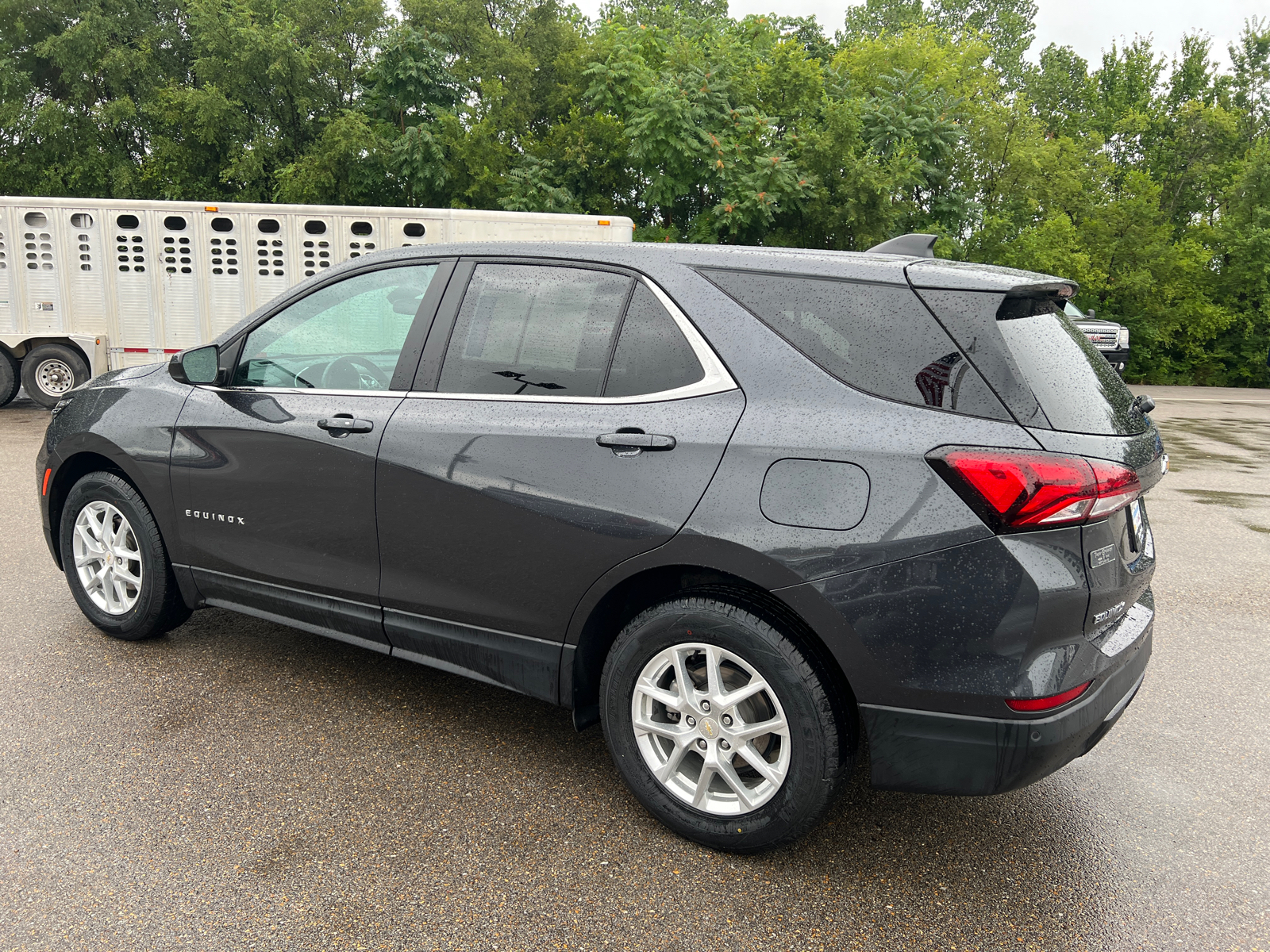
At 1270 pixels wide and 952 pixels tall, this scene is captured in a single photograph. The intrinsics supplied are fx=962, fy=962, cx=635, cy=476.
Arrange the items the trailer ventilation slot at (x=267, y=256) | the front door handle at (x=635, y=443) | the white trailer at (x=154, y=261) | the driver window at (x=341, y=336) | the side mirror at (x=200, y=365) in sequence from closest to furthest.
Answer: the front door handle at (x=635, y=443) < the driver window at (x=341, y=336) < the side mirror at (x=200, y=365) < the white trailer at (x=154, y=261) < the trailer ventilation slot at (x=267, y=256)

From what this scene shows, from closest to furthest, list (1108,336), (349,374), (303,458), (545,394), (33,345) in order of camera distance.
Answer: (545,394) → (303,458) → (349,374) → (33,345) → (1108,336)

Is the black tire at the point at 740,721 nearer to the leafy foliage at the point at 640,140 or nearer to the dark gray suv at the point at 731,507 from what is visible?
the dark gray suv at the point at 731,507

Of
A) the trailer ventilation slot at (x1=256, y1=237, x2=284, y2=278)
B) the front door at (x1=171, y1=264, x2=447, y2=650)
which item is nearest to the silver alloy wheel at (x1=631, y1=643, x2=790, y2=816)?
the front door at (x1=171, y1=264, x2=447, y2=650)

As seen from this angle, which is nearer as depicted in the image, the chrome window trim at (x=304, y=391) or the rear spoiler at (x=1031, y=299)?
the rear spoiler at (x=1031, y=299)

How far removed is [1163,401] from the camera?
1941 centimetres

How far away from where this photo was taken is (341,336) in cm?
362

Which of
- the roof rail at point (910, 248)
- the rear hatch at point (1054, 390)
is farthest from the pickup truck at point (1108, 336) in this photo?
the rear hatch at point (1054, 390)

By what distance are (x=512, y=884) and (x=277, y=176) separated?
2311cm

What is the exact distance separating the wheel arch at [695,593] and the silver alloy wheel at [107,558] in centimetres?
215

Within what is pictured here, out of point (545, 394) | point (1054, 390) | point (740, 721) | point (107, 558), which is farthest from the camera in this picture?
point (107, 558)

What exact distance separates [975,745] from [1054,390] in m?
0.91

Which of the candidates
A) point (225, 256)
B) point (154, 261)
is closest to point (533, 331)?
point (225, 256)

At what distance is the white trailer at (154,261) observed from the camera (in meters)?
12.5

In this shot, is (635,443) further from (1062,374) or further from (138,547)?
(138,547)
